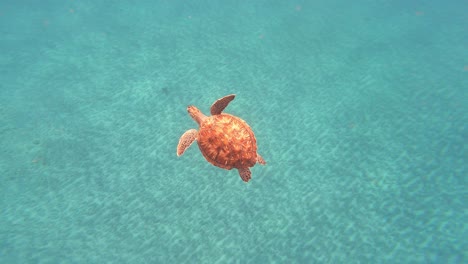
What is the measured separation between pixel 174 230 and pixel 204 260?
1.22m

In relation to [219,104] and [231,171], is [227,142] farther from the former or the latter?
[231,171]

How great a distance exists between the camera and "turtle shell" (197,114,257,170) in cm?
509

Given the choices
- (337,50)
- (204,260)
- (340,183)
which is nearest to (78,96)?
(204,260)

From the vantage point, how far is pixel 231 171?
891cm

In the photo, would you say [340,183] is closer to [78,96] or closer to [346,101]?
[346,101]

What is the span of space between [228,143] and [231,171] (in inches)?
157

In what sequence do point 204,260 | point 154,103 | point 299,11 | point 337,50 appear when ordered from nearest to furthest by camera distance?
point 204,260
point 154,103
point 337,50
point 299,11

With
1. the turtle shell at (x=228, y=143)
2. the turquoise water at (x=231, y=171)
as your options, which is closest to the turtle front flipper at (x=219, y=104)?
the turtle shell at (x=228, y=143)

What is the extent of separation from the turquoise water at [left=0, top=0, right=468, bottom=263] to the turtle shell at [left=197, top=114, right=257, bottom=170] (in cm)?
338

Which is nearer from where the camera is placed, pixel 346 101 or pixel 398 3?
pixel 346 101

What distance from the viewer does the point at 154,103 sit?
1130 centimetres

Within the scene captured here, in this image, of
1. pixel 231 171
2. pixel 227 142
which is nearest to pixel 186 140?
pixel 227 142

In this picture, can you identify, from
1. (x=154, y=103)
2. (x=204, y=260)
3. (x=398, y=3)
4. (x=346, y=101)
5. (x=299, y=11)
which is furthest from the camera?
(x=398, y=3)

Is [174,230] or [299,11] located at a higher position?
[299,11]
